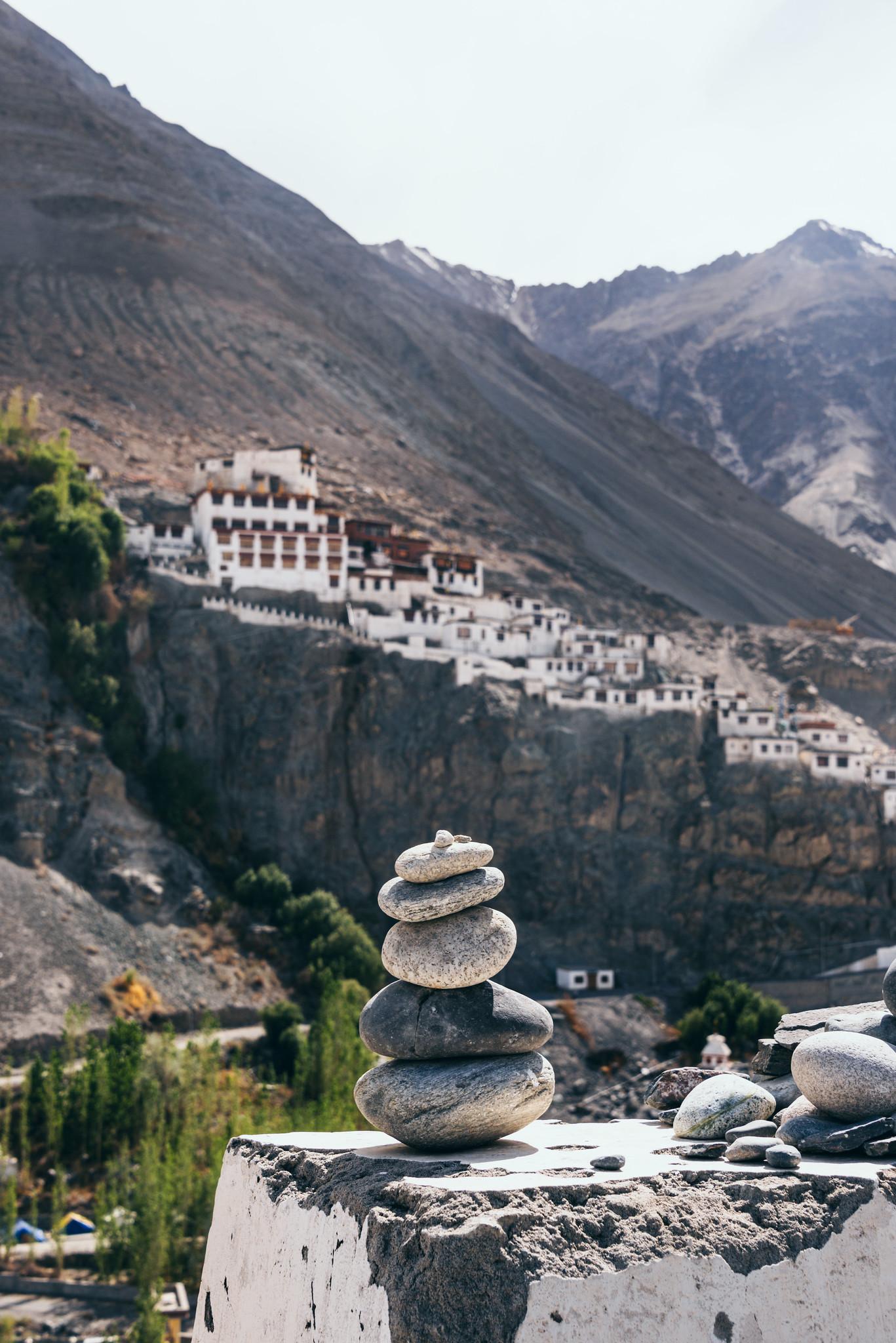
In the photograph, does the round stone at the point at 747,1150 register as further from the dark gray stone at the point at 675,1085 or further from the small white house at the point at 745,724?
the small white house at the point at 745,724

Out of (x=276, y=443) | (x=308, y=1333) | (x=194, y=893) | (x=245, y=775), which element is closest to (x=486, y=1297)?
(x=308, y=1333)

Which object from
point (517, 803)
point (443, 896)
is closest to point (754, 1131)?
point (443, 896)

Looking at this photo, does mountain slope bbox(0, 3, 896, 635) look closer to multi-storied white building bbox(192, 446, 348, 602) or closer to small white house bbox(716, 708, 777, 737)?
multi-storied white building bbox(192, 446, 348, 602)

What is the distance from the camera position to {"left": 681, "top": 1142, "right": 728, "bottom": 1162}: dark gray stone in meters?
9.01

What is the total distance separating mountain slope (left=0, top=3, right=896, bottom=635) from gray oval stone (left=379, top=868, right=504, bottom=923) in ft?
238

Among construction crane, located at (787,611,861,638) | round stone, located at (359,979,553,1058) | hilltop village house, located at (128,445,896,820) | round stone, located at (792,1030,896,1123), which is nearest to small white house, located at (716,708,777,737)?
hilltop village house, located at (128,445,896,820)

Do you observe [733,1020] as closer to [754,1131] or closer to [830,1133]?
[754,1131]

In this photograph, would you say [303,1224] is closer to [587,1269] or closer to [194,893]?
[587,1269]

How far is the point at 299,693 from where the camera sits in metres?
63.3

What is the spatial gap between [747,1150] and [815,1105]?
1011 millimetres

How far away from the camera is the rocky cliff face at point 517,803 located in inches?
2450

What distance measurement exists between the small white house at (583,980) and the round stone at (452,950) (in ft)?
159

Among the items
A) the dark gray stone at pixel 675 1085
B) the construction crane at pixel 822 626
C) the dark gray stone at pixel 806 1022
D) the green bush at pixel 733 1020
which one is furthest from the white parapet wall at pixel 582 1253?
the construction crane at pixel 822 626

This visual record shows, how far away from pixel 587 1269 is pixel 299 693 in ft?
185
